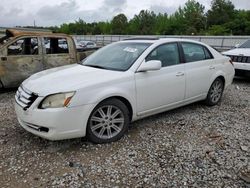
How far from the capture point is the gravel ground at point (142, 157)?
3199 mm

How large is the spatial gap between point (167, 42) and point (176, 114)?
55.0 inches

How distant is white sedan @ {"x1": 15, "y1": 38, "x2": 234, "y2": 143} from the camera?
3.63 meters

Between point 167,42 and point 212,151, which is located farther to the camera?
point 167,42

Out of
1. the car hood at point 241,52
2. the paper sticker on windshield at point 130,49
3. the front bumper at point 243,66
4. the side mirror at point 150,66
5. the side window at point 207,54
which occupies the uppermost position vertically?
the paper sticker on windshield at point 130,49

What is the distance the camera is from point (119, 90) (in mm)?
4023

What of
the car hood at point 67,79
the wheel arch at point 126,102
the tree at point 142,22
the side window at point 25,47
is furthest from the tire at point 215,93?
the tree at point 142,22

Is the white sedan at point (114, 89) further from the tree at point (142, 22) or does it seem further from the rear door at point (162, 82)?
the tree at point (142, 22)

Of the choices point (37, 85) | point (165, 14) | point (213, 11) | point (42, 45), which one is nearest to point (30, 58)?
point (42, 45)

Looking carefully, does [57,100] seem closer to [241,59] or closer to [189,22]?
[241,59]

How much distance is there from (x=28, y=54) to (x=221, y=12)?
61619 millimetres

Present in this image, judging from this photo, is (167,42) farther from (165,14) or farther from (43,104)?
(165,14)

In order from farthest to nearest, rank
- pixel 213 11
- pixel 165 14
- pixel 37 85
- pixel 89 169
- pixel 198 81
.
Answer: pixel 165 14 → pixel 213 11 → pixel 198 81 → pixel 37 85 → pixel 89 169

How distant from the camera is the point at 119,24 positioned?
76750 millimetres

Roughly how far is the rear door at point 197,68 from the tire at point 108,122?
5.19 feet
